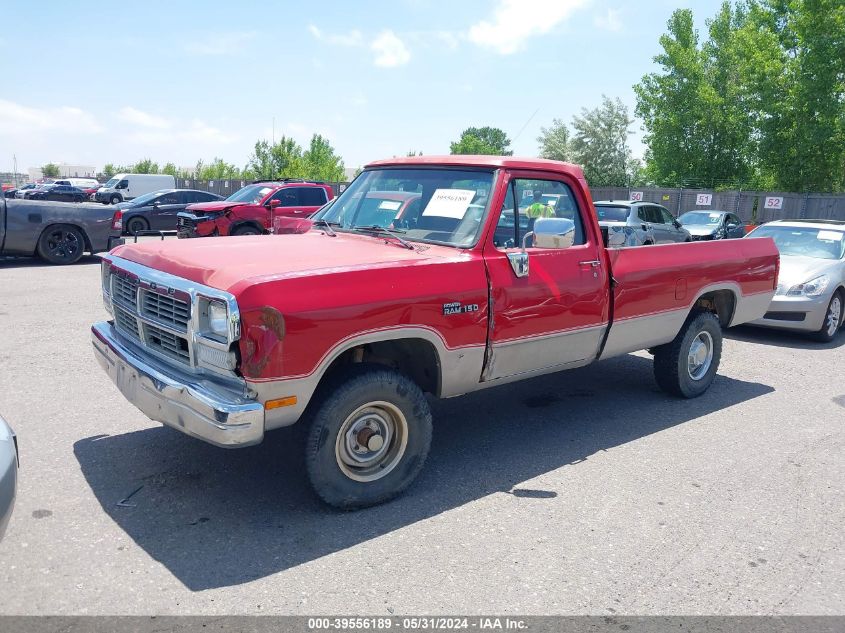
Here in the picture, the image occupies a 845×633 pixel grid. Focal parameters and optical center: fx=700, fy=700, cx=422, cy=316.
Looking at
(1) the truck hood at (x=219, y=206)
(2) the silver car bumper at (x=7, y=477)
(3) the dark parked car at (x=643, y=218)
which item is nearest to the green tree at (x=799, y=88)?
(3) the dark parked car at (x=643, y=218)

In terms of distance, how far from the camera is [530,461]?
4895mm

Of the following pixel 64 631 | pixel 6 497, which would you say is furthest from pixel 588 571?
pixel 6 497

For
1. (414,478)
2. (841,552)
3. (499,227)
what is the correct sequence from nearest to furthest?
(841,552), (414,478), (499,227)

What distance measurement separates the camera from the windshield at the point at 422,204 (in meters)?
4.60

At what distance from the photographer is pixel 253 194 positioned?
17.2 meters

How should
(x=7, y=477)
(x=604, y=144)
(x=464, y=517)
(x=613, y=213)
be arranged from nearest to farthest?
(x=7, y=477) → (x=464, y=517) → (x=613, y=213) → (x=604, y=144)

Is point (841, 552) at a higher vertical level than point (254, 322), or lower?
lower

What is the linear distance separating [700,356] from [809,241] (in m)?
5.04

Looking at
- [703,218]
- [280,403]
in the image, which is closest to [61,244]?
[280,403]

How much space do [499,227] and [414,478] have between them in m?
1.70

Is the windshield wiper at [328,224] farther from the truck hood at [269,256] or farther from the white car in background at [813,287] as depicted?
the white car in background at [813,287]

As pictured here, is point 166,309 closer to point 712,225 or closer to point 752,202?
point 712,225

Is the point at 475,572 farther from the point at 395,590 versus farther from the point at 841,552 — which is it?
the point at 841,552

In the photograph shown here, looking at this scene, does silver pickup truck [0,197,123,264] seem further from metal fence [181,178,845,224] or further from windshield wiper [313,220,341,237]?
metal fence [181,178,845,224]
